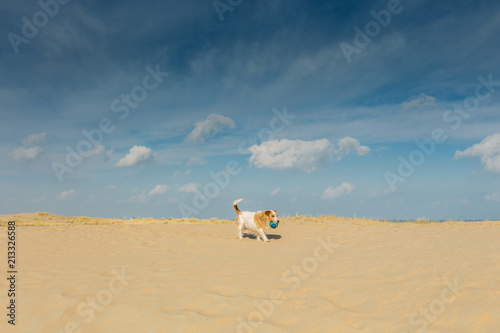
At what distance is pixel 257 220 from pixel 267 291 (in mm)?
6227

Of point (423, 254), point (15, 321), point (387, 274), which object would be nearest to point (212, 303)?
point (15, 321)

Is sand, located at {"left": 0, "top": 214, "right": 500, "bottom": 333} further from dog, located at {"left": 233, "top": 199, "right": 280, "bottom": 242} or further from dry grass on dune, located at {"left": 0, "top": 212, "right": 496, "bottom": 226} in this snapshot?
dry grass on dune, located at {"left": 0, "top": 212, "right": 496, "bottom": 226}

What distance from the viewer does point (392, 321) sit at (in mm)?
3428

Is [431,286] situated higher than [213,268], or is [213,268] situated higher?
[213,268]

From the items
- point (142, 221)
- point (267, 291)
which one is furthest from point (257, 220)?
point (142, 221)

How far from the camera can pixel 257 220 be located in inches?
426

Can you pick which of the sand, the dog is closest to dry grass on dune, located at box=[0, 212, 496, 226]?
the dog

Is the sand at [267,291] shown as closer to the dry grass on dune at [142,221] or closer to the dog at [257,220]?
the dog at [257,220]

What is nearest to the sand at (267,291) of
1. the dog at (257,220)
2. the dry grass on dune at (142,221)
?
the dog at (257,220)

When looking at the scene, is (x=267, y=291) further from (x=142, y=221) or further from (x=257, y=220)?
(x=142, y=221)

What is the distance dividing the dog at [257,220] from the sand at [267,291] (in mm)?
2629

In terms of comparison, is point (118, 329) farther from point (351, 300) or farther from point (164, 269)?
point (351, 300)

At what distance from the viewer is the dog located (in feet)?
34.7

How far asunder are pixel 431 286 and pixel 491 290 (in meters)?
0.76
